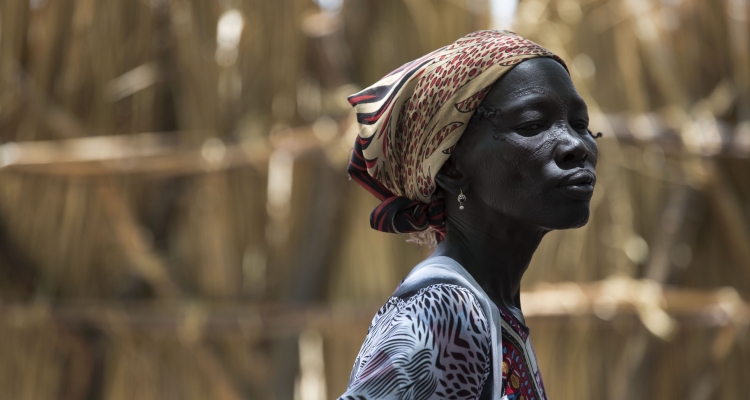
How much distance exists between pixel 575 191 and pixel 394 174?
1.00 feet

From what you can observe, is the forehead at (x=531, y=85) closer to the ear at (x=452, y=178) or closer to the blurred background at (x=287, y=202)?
the ear at (x=452, y=178)

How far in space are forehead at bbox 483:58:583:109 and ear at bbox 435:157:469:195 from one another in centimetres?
11

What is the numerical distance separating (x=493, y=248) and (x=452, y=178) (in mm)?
121

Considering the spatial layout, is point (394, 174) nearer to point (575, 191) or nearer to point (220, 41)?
point (575, 191)

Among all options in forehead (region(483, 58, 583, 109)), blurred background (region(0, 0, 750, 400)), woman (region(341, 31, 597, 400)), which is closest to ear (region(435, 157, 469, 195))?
woman (region(341, 31, 597, 400))

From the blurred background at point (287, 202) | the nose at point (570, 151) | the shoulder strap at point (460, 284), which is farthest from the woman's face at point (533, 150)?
the blurred background at point (287, 202)

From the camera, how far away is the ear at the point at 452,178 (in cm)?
148

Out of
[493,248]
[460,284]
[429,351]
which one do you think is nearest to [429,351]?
[429,351]

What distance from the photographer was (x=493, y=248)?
1.49m

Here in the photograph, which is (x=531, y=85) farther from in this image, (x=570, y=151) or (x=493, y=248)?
(x=493, y=248)

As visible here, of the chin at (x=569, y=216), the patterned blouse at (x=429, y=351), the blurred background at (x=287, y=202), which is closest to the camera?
the patterned blouse at (x=429, y=351)

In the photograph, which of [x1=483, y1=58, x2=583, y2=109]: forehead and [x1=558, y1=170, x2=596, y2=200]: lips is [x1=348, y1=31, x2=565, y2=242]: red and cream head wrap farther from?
[x1=558, y1=170, x2=596, y2=200]: lips

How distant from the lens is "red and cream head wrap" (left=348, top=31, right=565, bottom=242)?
1.45 m

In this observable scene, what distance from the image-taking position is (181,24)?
432 cm
